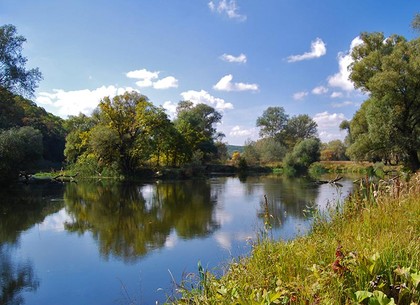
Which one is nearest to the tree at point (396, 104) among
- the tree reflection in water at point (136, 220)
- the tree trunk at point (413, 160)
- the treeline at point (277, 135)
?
the tree trunk at point (413, 160)

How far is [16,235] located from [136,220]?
12.0ft

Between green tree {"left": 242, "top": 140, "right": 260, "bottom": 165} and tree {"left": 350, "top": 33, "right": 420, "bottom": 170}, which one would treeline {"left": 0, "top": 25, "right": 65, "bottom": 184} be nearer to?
tree {"left": 350, "top": 33, "right": 420, "bottom": 170}

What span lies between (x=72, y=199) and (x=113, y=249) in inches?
440

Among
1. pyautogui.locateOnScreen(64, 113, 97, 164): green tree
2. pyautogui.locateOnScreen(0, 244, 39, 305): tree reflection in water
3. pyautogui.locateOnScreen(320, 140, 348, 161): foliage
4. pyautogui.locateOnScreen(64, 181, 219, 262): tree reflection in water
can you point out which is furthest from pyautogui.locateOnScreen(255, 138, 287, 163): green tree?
pyautogui.locateOnScreen(0, 244, 39, 305): tree reflection in water

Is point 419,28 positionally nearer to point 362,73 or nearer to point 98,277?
point 362,73

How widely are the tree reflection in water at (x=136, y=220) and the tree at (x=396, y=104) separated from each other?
42.3 feet

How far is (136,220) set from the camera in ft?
40.2

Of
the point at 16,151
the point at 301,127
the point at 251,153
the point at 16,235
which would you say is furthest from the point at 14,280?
the point at 301,127

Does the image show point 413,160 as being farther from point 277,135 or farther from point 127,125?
point 277,135

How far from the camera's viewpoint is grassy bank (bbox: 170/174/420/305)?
9.25ft

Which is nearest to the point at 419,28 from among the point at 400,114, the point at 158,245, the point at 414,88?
the point at 414,88

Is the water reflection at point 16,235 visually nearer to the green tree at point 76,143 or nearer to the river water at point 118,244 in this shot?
the river water at point 118,244

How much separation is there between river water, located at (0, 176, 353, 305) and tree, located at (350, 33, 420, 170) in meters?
10.4

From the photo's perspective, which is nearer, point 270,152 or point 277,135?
point 270,152
